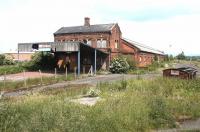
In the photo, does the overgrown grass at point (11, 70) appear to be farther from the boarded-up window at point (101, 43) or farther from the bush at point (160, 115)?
the bush at point (160, 115)

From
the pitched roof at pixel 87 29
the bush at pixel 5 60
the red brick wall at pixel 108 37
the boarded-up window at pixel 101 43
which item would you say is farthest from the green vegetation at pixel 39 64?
the bush at pixel 5 60

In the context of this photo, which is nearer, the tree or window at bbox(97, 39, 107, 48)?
window at bbox(97, 39, 107, 48)

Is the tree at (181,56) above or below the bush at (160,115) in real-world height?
above

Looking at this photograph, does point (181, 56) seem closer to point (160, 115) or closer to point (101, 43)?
point (101, 43)

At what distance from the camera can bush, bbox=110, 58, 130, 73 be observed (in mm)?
47119

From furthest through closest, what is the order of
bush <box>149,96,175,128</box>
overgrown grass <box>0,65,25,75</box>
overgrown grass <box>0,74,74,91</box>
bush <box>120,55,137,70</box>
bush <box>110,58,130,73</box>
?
bush <box>120,55,137,70</box>, bush <box>110,58,130,73</box>, overgrown grass <box>0,65,25,75</box>, overgrown grass <box>0,74,74,91</box>, bush <box>149,96,175,128</box>

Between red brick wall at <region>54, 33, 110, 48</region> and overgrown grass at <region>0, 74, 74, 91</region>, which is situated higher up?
red brick wall at <region>54, 33, 110, 48</region>

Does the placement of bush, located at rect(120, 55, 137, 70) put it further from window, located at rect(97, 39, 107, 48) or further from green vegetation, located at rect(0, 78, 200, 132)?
green vegetation, located at rect(0, 78, 200, 132)

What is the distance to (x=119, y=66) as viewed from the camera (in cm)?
4706

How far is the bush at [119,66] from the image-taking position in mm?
47119

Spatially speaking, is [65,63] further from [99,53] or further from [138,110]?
[138,110]

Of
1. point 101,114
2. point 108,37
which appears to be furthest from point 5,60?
point 101,114

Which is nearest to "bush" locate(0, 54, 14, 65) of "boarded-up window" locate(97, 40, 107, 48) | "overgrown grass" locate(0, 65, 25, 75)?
"overgrown grass" locate(0, 65, 25, 75)

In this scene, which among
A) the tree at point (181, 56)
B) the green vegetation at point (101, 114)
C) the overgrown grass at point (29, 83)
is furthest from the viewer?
the tree at point (181, 56)
